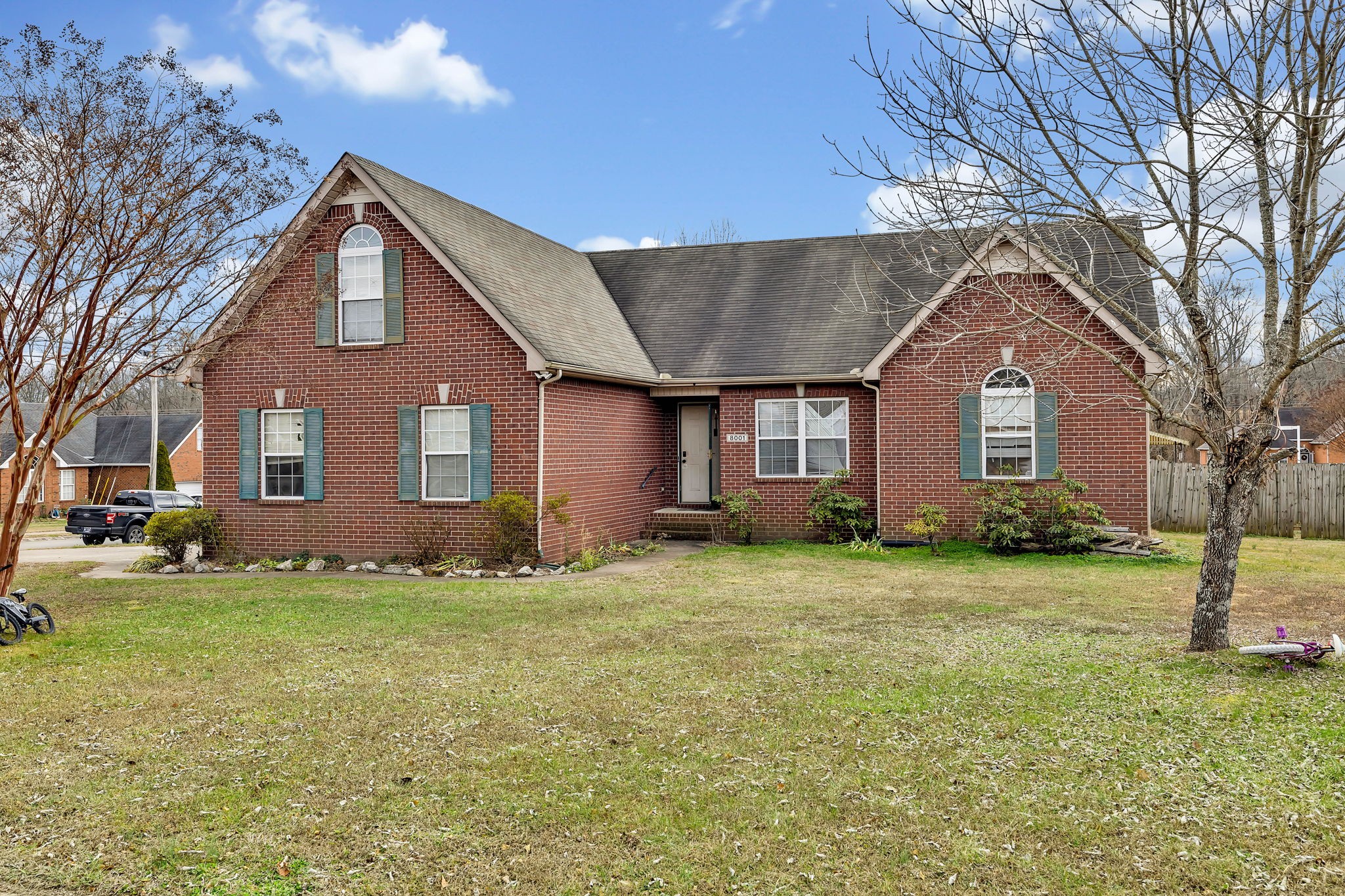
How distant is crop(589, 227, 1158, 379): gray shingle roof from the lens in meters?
18.4

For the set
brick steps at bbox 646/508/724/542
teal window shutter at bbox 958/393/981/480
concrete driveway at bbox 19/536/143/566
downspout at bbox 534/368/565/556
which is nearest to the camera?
downspout at bbox 534/368/565/556

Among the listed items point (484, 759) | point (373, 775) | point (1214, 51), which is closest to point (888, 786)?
point (484, 759)

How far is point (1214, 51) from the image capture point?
7035mm

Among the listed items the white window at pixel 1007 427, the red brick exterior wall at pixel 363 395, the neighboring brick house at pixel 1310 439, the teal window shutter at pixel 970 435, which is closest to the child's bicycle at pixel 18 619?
the red brick exterior wall at pixel 363 395

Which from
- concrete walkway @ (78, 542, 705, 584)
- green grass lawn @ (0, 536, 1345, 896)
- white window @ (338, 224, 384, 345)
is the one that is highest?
white window @ (338, 224, 384, 345)

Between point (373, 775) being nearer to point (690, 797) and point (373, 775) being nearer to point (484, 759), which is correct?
point (484, 759)

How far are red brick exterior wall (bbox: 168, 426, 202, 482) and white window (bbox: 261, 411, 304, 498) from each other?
3474cm

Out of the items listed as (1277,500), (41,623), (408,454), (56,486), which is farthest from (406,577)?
(56,486)

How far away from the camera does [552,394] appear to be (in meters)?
15.5

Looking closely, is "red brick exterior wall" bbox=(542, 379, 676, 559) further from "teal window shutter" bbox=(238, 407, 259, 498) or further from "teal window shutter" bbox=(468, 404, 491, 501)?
"teal window shutter" bbox=(238, 407, 259, 498)

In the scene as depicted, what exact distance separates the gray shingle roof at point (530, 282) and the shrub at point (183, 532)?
6.31 metres

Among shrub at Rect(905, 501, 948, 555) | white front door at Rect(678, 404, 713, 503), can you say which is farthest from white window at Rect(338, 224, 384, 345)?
shrub at Rect(905, 501, 948, 555)

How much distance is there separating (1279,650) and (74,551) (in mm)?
24515

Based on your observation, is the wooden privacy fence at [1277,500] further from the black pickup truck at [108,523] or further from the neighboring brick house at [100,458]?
the neighboring brick house at [100,458]
